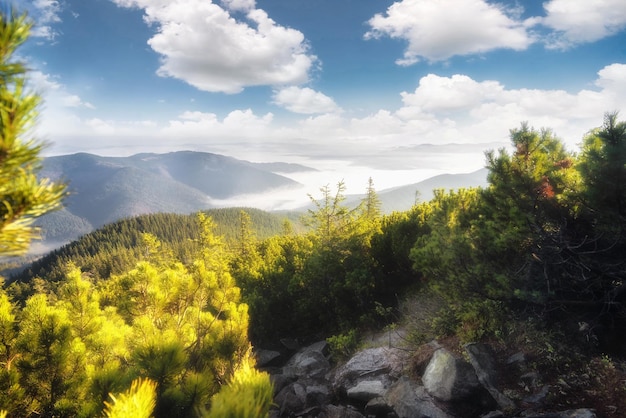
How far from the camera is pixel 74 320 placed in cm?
657

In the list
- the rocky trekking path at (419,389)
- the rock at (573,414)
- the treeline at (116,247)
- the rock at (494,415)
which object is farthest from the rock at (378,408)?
the treeline at (116,247)

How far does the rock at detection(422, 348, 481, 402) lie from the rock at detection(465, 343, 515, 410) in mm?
258

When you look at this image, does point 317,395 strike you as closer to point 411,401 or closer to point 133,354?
point 411,401

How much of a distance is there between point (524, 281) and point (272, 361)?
14.1 metres

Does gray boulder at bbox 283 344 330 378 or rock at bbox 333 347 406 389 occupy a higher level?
rock at bbox 333 347 406 389

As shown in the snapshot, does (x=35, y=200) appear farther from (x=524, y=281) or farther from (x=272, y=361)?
(x=272, y=361)

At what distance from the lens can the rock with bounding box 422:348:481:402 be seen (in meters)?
7.97

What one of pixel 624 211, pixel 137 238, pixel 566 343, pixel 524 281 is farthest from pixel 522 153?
pixel 137 238

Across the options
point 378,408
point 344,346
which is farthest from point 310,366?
point 378,408

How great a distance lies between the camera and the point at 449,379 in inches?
327

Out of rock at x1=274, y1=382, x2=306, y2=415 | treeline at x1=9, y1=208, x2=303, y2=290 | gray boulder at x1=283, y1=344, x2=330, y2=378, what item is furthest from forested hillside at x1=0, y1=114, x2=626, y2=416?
treeline at x1=9, y1=208, x2=303, y2=290

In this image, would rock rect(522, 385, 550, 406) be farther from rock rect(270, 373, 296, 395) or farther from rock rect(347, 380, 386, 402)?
rock rect(270, 373, 296, 395)

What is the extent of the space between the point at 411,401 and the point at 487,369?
85.9 inches

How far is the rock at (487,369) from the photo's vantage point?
7652 millimetres
